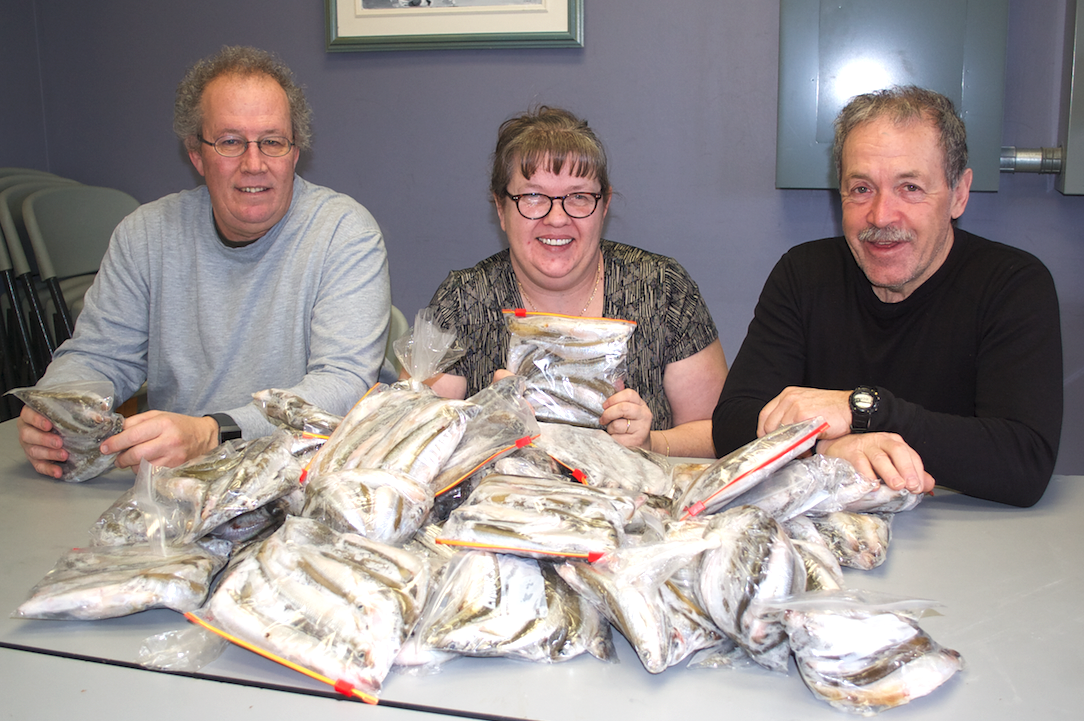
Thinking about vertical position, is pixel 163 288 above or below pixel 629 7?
below

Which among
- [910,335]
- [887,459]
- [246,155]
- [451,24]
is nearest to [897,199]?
[910,335]

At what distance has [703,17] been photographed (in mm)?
2928

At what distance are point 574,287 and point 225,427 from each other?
2.95 feet

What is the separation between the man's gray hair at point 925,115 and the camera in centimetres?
164

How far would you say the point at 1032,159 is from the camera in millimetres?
2730

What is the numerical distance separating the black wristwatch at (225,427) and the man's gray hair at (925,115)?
142 centimetres

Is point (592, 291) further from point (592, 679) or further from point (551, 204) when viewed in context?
point (592, 679)

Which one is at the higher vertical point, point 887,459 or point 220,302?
point 220,302

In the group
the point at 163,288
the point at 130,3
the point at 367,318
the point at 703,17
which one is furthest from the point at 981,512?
the point at 130,3

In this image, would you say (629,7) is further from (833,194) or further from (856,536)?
(856,536)

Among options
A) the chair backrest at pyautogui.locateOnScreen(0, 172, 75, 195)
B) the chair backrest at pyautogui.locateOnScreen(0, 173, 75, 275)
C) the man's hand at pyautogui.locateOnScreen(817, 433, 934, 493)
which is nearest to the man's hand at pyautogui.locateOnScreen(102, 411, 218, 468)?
the man's hand at pyautogui.locateOnScreen(817, 433, 934, 493)

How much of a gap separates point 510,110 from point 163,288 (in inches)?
62.8

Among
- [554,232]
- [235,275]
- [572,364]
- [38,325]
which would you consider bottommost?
[38,325]

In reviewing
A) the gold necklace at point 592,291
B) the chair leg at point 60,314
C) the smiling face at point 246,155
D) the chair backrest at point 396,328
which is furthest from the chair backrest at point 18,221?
the gold necklace at point 592,291
